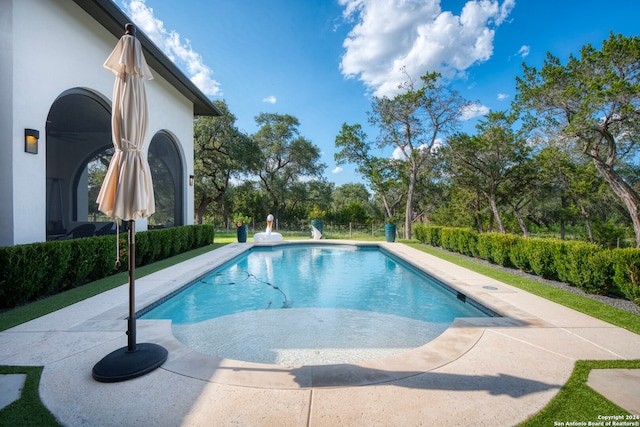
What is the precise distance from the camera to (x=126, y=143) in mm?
2654

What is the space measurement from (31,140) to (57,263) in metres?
2.18

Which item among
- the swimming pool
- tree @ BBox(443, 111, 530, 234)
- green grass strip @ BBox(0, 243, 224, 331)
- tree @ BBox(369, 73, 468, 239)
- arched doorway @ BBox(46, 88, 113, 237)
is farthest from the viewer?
tree @ BBox(443, 111, 530, 234)

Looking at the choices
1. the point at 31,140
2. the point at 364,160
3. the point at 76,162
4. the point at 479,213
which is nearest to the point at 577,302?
the point at 31,140

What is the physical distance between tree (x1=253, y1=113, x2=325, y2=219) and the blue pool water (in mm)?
15361

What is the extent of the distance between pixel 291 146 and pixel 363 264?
16.8m

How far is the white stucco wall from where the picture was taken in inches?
196

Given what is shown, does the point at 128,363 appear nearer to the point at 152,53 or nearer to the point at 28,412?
the point at 28,412

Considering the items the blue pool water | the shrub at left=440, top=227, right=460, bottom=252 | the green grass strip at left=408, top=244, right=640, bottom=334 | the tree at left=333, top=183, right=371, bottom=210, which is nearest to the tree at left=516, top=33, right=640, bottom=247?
the shrub at left=440, top=227, right=460, bottom=252

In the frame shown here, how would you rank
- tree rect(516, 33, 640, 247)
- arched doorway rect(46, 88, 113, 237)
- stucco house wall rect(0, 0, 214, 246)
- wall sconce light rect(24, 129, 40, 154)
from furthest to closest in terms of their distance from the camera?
arched doorway rect(46, 88, 113, 237) → tree rect(516, 33, 640, 247) → wall sconce light rect(24, 129, 40, 154) → stucco house wall rect(0, 0, 214, 246)

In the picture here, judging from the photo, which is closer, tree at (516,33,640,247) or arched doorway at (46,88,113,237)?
tree at (516,33,640,247)

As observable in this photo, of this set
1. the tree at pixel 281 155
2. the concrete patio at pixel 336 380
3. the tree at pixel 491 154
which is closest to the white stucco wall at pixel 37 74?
the concrete patio at pixel 336 380

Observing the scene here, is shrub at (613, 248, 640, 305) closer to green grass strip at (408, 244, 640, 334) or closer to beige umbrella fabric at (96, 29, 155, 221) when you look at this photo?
green grass strip at (408, 244, 640, 334)

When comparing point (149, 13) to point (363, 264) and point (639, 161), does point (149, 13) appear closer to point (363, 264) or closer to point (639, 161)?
point (363, 264)

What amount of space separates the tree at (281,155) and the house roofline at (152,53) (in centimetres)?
1125
